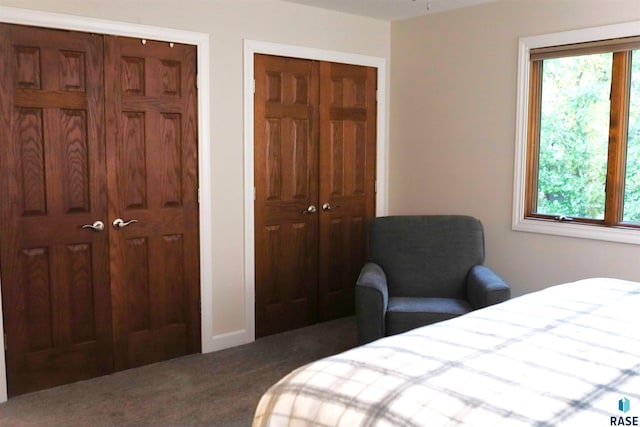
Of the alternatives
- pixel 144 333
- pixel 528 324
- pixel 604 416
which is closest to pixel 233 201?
pixel 144 333

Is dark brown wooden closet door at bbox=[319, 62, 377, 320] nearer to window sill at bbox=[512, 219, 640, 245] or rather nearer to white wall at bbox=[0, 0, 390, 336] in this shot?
white wall at bbox=[0, 0, 390, 336]

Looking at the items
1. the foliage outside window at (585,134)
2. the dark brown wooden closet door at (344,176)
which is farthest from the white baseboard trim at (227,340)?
Result: the foliage outside window at (585,134)

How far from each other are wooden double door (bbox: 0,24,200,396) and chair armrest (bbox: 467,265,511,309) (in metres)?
1.74

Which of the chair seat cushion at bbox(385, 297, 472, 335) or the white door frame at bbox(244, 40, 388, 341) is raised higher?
the white door frame at bbox(244, 40, 388, 341)

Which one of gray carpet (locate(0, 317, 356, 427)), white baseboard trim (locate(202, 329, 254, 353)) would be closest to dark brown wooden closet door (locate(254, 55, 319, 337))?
white baseboard trim (locate(202, 329, 254, 353))

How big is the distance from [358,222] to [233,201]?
1.17m

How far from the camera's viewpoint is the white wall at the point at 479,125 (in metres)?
3.69

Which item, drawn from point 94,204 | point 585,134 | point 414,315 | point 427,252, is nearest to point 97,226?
point 94,204

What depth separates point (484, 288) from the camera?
3.42 meters

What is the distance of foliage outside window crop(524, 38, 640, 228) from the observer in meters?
3.52

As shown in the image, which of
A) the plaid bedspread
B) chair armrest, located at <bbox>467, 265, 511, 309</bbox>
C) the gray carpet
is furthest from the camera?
chair armrest, located at <bbox>467, 265, 511, 309</bbox>

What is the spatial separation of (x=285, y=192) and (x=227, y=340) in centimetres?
110

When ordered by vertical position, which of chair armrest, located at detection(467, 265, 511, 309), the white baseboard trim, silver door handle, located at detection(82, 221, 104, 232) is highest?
silver door handle, located at detection(82, 221, 104, 232)

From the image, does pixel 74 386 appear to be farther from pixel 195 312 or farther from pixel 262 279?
pixel 262 279
